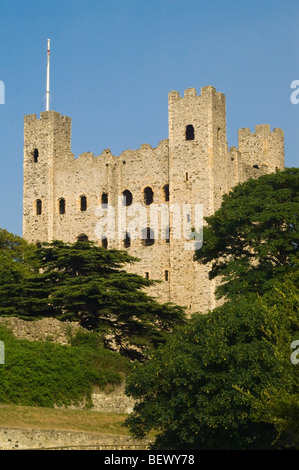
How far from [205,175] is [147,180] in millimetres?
4582

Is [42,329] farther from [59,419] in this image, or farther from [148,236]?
[148,236]

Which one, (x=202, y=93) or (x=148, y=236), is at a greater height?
(x=202, y=93)

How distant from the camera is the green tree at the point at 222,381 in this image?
26516mm

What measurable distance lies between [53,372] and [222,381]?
29.8 ft

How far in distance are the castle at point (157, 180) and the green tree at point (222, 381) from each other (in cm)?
2395

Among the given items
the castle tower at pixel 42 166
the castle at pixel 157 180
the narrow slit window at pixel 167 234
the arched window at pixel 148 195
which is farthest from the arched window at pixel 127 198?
the castle tower at pixel 42 166

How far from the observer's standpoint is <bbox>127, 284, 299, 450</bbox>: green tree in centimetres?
Result: 2652

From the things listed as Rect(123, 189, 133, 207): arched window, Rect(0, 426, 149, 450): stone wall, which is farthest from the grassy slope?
Rect(123, 189, 133, 207): arched window

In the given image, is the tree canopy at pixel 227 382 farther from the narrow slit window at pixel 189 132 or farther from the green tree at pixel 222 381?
the narrow slit window at pixel 189 132

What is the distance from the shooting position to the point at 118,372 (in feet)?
125

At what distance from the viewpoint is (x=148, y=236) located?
57.5 m

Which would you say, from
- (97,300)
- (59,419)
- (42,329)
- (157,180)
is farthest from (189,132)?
(59,419)

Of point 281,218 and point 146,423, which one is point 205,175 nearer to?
point 281,218
